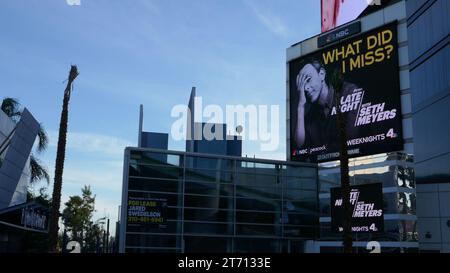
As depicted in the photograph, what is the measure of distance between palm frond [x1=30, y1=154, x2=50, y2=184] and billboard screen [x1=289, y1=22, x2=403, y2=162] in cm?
2390

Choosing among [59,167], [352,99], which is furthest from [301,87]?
[59,167]

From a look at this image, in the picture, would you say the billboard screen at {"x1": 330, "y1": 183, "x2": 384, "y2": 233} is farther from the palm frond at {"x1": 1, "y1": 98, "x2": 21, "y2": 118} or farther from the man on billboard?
the palm frond at {"x1": 1, "y1": 98, "x2": 21, "y2": 118}

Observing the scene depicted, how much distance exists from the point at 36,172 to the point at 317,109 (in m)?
27.1

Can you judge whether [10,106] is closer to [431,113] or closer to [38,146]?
[38,146]

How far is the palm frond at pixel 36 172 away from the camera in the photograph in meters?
52.1

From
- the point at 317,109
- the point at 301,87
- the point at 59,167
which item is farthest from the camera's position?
the point at 301,87

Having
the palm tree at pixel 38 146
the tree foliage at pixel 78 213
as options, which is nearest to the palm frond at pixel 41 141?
the palm tree at pixel 38 146

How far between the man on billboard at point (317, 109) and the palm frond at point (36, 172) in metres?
24.4

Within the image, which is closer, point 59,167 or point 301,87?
point 59,167

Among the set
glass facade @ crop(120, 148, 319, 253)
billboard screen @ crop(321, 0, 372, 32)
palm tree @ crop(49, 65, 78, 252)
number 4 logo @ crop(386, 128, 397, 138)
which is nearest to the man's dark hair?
billboard screen @ crop(321, 0, 372, 32)

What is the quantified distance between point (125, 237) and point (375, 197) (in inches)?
699

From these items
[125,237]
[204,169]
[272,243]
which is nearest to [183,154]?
[204,169]

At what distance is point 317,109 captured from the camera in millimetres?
45750
